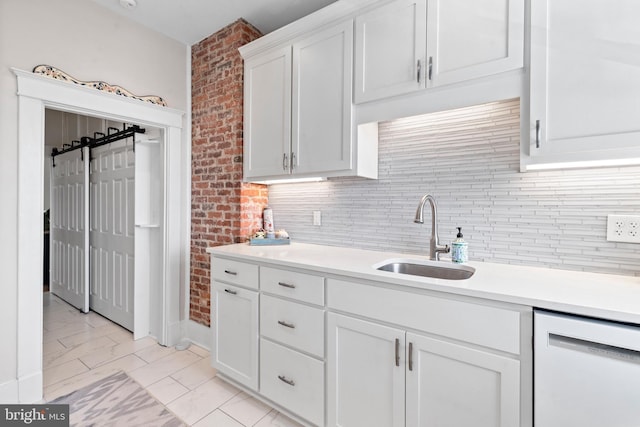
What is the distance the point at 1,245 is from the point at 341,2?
2.58 metres

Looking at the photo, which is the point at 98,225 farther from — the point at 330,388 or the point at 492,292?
the point at 492,292

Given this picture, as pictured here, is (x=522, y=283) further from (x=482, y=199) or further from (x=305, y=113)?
(x=305, y=113)

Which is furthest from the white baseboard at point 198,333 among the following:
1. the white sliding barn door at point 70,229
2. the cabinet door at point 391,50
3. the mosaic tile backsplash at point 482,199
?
the cabinet door at point 391,50

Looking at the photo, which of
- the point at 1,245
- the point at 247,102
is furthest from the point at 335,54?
the point at 1,245

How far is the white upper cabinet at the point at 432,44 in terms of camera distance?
4.47ft

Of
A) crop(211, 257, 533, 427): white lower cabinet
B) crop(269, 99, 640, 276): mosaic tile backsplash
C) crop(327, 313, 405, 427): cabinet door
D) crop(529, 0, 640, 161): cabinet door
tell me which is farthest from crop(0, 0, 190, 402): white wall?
crop(529, 0, 640, 161): cabinet door

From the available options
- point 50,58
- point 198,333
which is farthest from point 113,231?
point 50,58

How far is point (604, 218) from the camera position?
1.40 meters

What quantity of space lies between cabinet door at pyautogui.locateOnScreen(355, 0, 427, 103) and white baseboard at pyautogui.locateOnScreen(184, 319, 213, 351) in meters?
2.36

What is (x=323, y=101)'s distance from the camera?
1.96m

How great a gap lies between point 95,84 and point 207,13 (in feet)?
3.35

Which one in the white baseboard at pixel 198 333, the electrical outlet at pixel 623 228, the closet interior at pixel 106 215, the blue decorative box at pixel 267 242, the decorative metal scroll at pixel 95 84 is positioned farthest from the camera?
the closet interior at pixel 106 215

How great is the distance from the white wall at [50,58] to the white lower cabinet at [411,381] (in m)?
2.04

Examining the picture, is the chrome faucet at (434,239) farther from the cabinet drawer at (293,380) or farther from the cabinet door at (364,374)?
the cabinet drawer at (293,380)
